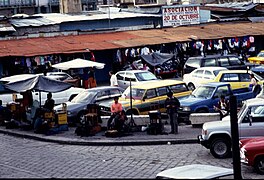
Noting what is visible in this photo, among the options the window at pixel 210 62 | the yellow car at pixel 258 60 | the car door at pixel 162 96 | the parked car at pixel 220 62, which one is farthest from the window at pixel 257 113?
the yellow car at pixel 258 60

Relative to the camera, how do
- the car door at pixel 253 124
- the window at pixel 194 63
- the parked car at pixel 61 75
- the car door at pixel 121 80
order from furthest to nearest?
the window at pixel 194 63, the parked car at pixel 61 75, the car door at pixel 121 80, the car door at pixel 253 124

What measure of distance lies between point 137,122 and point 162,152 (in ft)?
13.3

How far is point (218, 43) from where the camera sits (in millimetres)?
43688

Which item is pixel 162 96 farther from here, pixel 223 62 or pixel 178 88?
pixel 223 62

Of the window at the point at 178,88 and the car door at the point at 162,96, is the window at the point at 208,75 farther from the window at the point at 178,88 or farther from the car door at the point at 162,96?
the car door at the point at 162,96

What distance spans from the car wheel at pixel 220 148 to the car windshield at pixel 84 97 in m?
9.35

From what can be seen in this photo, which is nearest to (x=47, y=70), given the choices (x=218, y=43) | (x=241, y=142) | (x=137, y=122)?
(x=218, y=43)

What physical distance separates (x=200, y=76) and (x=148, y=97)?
775cm

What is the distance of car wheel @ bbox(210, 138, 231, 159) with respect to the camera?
61.1 feet

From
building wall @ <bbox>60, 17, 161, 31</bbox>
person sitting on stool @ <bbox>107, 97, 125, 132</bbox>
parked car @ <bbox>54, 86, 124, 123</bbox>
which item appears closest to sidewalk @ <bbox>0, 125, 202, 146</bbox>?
person sitting on stool @ <bbox>107, 97, 125, 132</bbox>

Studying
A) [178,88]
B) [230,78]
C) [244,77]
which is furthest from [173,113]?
[230,78]

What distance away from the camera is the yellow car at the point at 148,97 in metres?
26.0

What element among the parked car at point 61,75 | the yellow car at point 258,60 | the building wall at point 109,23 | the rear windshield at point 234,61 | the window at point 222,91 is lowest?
the yellow car at point 258,60

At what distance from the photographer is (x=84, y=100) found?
1067 inches
